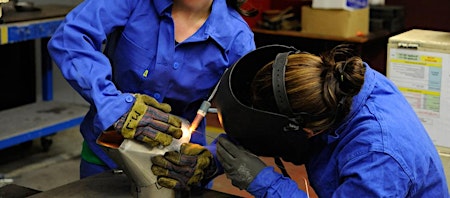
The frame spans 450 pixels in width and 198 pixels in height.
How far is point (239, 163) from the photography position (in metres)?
1.71

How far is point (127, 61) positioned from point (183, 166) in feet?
1.12

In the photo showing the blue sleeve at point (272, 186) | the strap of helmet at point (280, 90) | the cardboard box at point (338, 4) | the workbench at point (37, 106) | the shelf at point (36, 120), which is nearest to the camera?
the strap of helmet at point (280, 90)

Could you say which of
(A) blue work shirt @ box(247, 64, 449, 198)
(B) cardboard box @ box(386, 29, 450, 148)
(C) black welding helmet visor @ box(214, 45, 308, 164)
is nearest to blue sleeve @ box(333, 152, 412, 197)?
(A) blue work shirt @ box(247, 64, 449, 198)

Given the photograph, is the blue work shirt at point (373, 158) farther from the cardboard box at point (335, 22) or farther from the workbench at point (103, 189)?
the cardboard box at point (335, 22)

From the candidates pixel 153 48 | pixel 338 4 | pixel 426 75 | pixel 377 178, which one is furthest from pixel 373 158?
pixel 338 4

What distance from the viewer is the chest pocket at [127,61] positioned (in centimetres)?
198

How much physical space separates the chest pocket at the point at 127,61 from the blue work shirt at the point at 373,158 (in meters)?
0.48

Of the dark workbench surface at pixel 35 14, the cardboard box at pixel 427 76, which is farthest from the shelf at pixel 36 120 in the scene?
the cardboard box at pixel 427 76

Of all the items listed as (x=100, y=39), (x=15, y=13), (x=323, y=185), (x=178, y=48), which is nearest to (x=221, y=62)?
(x=178, y=48)

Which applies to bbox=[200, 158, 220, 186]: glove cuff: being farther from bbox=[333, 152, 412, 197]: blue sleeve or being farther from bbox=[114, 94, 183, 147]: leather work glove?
bbox=[333, 152, 412, 197]: blue sleeve

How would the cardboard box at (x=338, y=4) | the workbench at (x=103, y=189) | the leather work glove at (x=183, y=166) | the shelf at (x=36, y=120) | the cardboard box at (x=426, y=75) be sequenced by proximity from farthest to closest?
the cardboard box at (x=338, y=4) → the shelf at (x=36, y=120) → the cardboard box at (x=426, y=75) → the workbench at (x=103, y=189) → the leather work glove at (x=183, y=166)

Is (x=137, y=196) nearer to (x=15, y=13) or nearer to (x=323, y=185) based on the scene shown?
(x=323, y=185)

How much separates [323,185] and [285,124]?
9.5 inches

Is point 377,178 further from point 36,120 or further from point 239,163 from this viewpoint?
point 36,120
